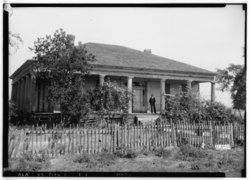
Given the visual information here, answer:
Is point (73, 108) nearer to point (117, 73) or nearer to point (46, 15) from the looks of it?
point (46, 15)

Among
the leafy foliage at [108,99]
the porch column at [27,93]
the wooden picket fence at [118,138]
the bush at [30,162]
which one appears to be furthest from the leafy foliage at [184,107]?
the porch column at [27,93]

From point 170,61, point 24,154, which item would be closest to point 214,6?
point 24,154

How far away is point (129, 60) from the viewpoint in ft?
67.8

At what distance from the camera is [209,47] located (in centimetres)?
1143

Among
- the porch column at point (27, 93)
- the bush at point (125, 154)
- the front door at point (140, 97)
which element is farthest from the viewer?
the front door at point (140, 97)

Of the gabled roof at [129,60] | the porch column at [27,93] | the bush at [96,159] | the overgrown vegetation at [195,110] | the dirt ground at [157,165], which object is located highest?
the gabled roof at [129,60]

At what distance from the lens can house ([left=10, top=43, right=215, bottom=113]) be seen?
18344 millimetres

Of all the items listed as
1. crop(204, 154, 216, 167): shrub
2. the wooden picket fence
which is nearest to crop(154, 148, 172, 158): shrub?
the wooden picket fence

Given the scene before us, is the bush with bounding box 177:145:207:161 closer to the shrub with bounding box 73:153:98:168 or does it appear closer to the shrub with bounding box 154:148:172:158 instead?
the shrub with bounding box 154:148:172:158

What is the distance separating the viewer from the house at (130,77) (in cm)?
1834

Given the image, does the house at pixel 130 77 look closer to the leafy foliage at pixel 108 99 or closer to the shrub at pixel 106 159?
the leafy foliage at pixel 108 99

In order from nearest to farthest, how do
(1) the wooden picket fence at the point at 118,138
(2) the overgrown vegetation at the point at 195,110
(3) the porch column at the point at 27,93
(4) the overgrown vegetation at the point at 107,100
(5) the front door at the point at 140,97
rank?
1. (1) the wooden picket fence at the point at 118,138
2. (2) the overgrown vegetation at the point at 195,110
3. (4) the overgrown vegetation at the point at 107,100
4. (3) the porch column at the point at 27,93
5. (5) the front door at the point at 140,97

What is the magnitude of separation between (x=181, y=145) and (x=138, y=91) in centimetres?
1132

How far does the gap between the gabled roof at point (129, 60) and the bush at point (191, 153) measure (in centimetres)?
961
